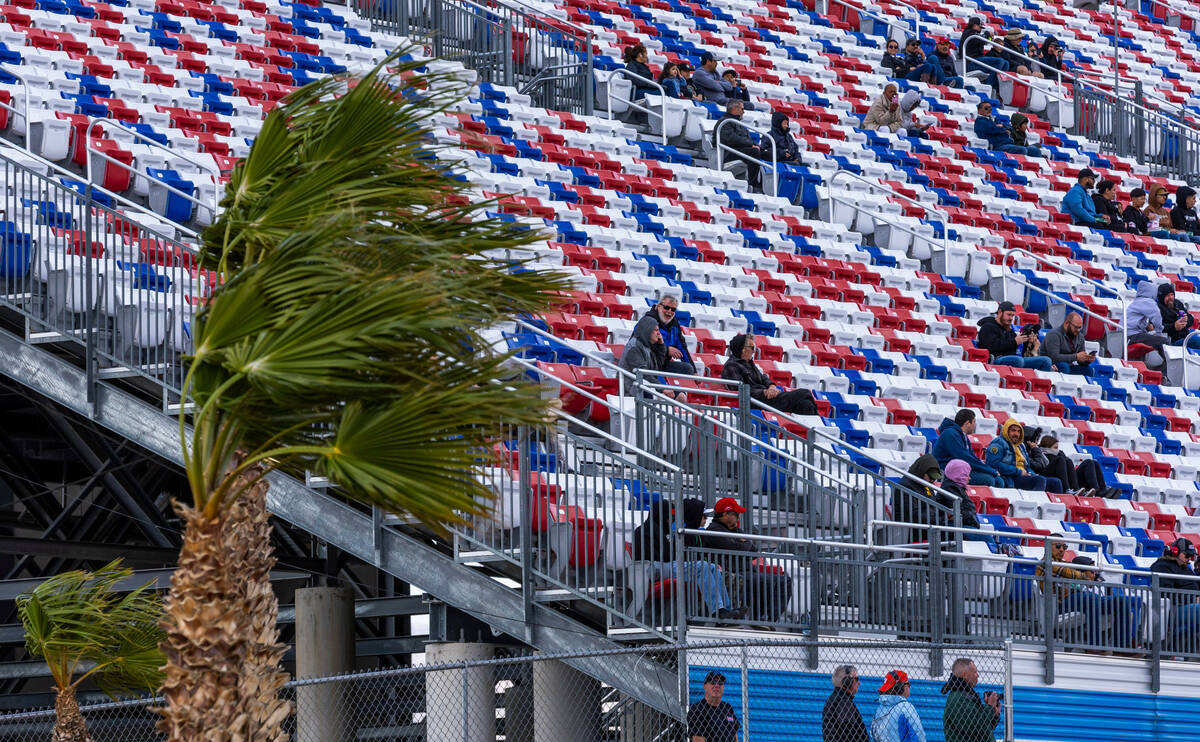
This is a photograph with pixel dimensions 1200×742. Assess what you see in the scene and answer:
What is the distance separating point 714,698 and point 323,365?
4.45m

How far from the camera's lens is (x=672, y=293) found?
18453 mm

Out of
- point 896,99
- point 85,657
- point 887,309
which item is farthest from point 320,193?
point 896,99

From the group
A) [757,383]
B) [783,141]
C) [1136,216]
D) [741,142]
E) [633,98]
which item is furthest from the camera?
[1136,216]

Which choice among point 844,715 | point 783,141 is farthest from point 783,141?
point 844,715

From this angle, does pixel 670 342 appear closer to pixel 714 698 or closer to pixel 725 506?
pixel 725 506

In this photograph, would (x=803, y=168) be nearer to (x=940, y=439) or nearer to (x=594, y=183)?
(x=594, y=183)

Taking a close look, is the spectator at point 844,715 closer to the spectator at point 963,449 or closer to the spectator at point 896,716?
the spectator at point 896,716

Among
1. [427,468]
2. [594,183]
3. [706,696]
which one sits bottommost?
[706,696]

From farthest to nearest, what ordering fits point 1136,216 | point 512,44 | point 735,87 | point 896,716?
point 1136,216, point 735,87, point 512,44, point 896,716

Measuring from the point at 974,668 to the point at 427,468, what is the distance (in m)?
5.10

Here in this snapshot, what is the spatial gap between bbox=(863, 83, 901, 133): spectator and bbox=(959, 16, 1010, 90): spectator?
3.28m

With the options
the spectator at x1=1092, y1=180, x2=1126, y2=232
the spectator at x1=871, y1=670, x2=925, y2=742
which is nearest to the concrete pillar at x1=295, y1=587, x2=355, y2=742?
the spectator at x1=871, y1=670, x2=925, y2=742

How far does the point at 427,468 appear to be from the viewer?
6.85 meters

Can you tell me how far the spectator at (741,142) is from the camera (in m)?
22.6
